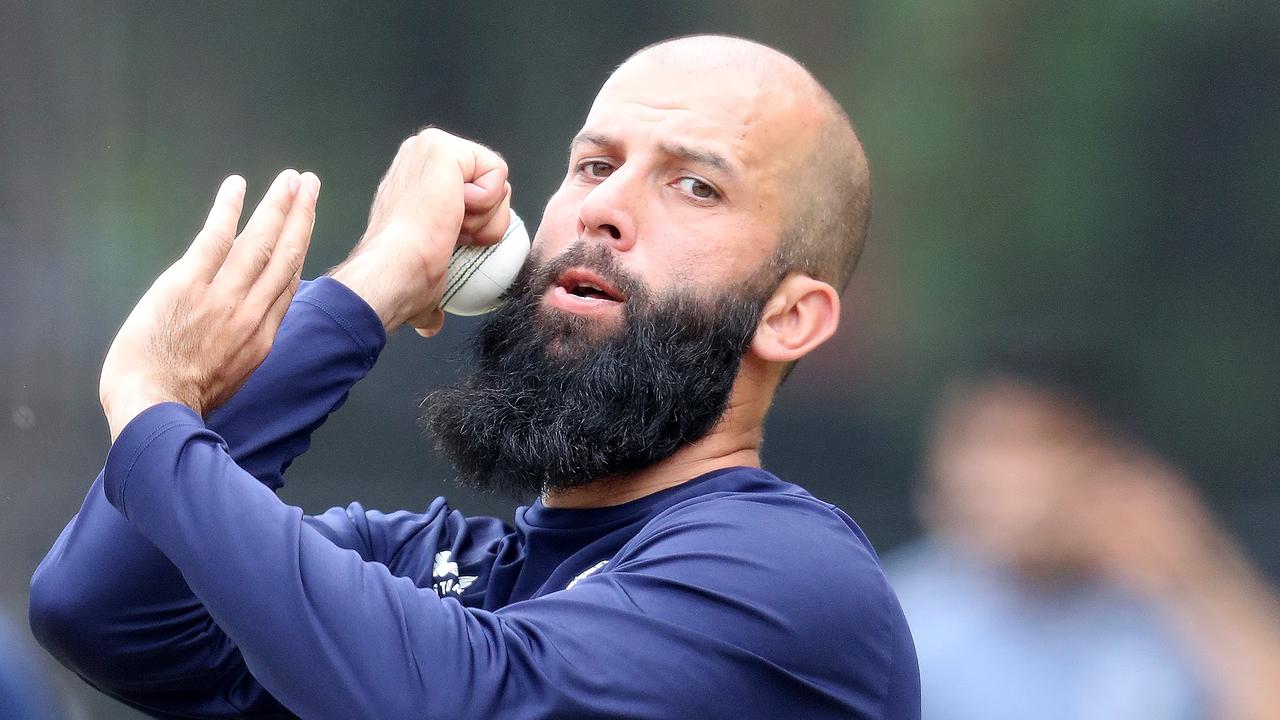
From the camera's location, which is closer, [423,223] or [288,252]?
[288,252]

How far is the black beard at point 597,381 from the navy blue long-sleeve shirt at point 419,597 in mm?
92

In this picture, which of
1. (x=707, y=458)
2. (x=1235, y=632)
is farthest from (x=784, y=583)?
(x=1235, y=632)

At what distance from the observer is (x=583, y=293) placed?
2.21 metres

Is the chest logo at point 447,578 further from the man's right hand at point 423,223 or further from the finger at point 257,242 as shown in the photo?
the finger at point 257,242

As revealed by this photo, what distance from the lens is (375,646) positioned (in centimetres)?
153

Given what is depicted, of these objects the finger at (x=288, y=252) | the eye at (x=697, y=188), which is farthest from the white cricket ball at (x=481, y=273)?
the finger at (x=288, y=252)

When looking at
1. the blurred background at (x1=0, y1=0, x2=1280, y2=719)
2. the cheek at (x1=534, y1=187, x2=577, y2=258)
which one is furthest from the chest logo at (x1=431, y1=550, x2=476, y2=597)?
the blurred background at (x1=0, y1=0, x2=1280, y2=719)

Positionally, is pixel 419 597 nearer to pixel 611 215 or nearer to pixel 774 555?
pixel 774 555

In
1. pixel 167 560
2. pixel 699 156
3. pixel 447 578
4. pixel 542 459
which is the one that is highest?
pixel 699 156

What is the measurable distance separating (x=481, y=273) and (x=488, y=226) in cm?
7

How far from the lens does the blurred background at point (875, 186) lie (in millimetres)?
3453

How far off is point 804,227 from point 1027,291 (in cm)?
137

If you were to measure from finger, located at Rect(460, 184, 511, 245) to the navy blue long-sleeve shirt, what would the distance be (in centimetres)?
25

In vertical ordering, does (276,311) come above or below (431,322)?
above
